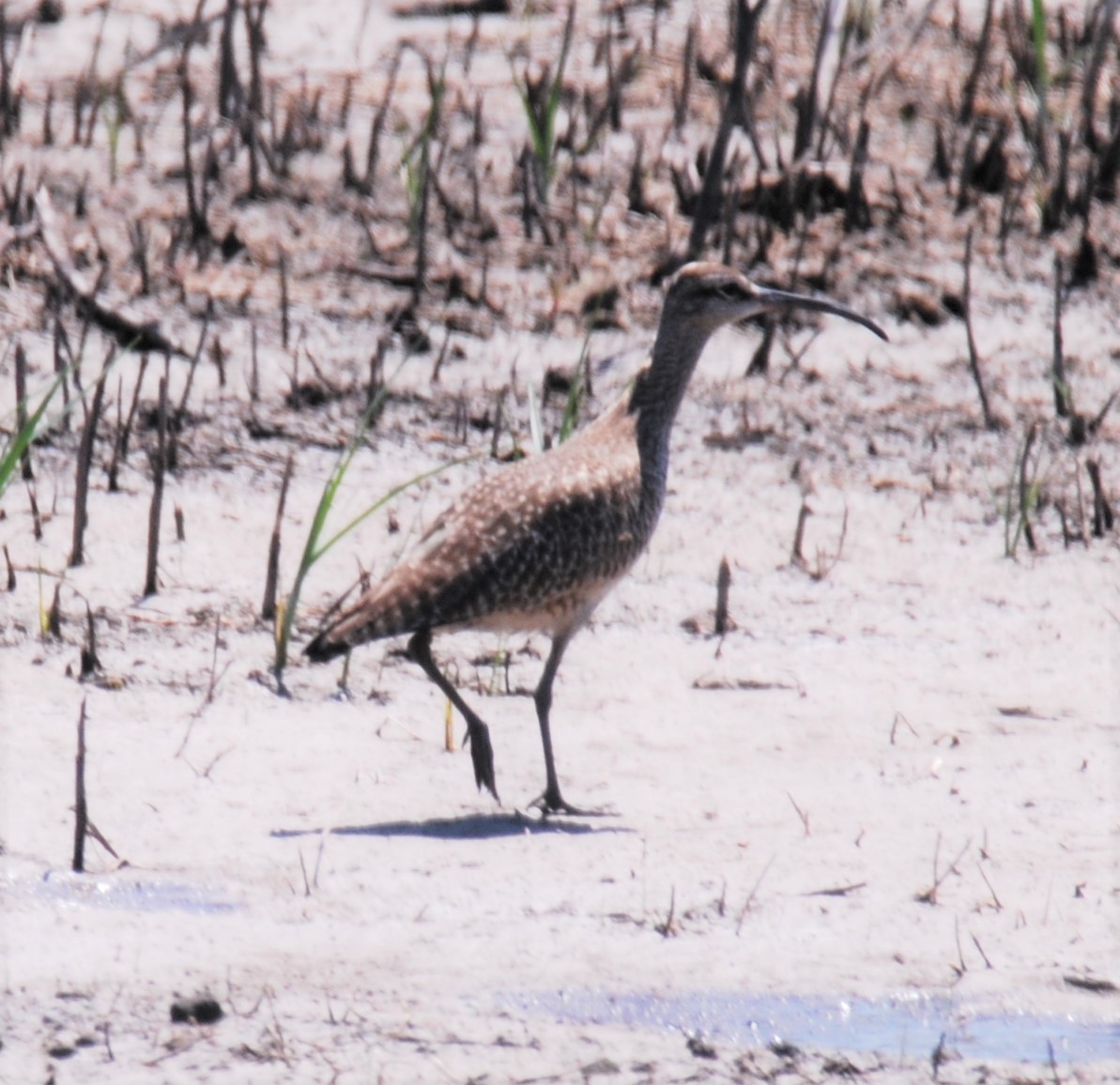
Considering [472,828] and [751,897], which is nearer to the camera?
[751,897]

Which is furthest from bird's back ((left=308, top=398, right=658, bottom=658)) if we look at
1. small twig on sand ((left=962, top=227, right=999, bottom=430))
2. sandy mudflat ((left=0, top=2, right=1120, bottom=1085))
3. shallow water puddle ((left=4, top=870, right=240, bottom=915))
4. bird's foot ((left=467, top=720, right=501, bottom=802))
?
small twig on sand ((left=962, top=227, right=999, bottom=430))

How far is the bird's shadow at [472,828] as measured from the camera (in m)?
5.45

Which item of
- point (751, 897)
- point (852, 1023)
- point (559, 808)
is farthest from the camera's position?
point (559, 808)

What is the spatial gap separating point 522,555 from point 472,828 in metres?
0.78

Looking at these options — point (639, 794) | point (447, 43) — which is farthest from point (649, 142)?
point (639, 794)

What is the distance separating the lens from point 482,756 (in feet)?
19.0

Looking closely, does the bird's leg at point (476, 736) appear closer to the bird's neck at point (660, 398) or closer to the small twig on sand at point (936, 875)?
the bird's neck at point (660, 398)

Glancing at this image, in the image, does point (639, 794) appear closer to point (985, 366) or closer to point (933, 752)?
point (933, 752)

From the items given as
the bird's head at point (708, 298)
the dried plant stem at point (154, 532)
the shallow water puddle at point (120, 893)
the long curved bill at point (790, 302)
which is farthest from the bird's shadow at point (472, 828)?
the long curved bill at point (790, 302)

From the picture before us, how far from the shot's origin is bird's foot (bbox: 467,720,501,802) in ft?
19.0

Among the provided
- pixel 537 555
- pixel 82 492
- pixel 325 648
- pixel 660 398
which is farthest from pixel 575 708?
pixel 82 492

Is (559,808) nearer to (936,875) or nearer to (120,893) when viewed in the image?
(936,875)

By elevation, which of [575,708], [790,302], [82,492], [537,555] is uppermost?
[790,302]

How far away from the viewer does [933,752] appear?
20.4 feet
